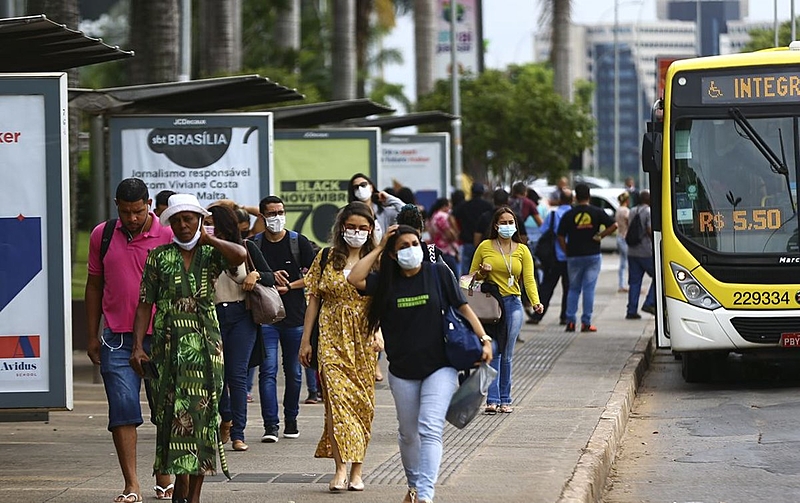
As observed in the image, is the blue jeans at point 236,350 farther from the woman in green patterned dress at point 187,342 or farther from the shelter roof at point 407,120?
the shelter roof at point 407,120

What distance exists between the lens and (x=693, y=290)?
14.1 meters

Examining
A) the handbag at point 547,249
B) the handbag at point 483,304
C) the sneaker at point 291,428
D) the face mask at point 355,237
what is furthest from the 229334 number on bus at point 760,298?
the handbag at point 547,249

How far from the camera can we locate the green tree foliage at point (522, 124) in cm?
4431

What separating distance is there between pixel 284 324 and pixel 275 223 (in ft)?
2.46

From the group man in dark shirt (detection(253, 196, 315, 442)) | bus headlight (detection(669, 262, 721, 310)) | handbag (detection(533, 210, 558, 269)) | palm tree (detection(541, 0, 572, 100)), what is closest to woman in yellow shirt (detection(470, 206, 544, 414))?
man in dark shirt (detection(253, 196, 315, 442))

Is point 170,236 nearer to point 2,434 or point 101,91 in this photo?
point 2,434

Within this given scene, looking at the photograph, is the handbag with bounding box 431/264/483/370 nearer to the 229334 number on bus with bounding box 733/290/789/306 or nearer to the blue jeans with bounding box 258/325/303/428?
the blue jeans with bounding box 258/325/303/428

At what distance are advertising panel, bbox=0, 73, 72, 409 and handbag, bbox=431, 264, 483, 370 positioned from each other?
2555mm

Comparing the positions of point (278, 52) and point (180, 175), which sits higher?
point (278, 52)

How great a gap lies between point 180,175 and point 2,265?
A: 19.6ft

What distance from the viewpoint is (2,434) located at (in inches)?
454

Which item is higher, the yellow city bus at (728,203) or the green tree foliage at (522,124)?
the green tree foliage at (522,124)

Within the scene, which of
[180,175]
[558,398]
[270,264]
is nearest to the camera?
[270,264]

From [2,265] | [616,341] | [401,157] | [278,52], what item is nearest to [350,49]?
[278,52]
